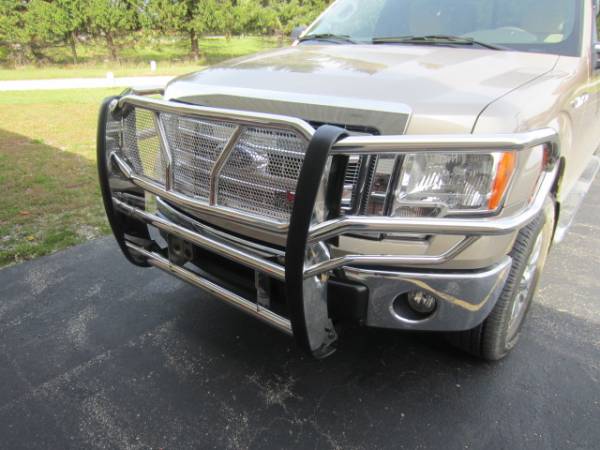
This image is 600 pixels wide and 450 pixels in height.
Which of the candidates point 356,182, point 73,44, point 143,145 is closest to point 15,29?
A: point 73,44

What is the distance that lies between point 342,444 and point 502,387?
0.94m

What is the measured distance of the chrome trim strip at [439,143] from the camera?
→ 1.45 meters

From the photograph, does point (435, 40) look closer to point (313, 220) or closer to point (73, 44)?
point (313, 220)

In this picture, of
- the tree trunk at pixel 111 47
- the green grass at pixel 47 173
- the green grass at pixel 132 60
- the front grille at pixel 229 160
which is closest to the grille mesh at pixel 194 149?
the front grille at pixel 229 160

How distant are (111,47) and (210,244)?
82.3ft

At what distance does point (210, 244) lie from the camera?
2.05 metres

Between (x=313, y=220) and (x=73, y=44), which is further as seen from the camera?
(x=73, y=44)

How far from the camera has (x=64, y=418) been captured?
221 centimetres

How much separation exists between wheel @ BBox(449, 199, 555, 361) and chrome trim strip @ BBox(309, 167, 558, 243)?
21.1 inches

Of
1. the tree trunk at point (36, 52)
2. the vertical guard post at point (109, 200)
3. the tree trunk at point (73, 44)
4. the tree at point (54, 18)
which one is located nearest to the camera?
the vertical guard post at point (109, 200)

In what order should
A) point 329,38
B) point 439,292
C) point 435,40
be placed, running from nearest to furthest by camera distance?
point 439,292 → point 435,40 → point 329,38

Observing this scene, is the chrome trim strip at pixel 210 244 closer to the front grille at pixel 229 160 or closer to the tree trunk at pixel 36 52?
the front grille at pixel 229 160

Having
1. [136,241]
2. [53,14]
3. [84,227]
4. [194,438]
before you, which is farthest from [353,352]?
[53,14]

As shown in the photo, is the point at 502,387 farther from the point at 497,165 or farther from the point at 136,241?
the point at 136,241
